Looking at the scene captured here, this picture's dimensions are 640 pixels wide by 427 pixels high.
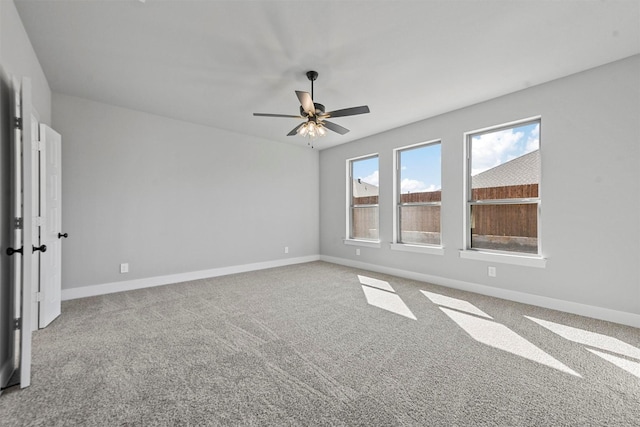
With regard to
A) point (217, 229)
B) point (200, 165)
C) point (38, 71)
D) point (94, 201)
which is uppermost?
point (38, 71)

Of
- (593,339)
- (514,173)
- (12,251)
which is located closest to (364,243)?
(514,173)

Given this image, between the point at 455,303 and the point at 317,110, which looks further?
the point at 455,303

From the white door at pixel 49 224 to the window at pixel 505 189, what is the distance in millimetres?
5129

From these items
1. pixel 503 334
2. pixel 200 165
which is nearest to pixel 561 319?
pixel 503 334

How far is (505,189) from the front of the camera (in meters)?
3.70

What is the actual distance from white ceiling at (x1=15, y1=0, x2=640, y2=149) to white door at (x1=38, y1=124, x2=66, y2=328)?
34.1 inches

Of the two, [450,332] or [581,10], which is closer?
[581,10]

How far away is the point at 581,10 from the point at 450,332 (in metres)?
2.84

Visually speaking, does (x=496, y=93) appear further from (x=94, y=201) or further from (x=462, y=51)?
(x=94, y=201)

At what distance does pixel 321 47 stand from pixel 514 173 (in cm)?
299

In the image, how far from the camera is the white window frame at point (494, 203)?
131 inches

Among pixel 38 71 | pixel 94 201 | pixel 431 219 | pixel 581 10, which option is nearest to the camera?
pixel 581 10

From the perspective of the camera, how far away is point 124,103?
3.83 metres

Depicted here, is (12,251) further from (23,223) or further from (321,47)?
(321,47)
